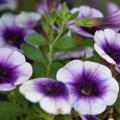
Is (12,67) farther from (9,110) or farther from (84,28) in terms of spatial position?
(84,28)

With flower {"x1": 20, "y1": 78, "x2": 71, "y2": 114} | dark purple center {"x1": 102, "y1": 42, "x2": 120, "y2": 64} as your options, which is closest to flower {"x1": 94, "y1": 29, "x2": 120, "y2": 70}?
dark purple center {"x1": 102, "y1": 42, "x2": 120, "y2": 64}

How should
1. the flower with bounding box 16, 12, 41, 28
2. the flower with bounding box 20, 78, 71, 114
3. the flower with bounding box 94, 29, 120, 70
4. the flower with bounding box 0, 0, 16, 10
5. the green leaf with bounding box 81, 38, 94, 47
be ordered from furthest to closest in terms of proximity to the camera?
the flower with bounding box 0, 0, 16, 10 < the flower with bounding box 16, 12, 41, 28 < the green leaf with bounding box 81, 38, 94, 47 < the flower with bounding box 94, 29, 120, 70 < the flower with bounding box 20, 78, 71, 114

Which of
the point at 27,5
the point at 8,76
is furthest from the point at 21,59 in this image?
the point at 27,5

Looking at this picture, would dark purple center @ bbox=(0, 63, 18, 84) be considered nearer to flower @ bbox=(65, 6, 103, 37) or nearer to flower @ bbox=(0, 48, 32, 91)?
flower @ bbox=(0, 48, 32, 91)

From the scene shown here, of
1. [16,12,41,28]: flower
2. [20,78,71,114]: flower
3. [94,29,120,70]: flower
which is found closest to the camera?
[20,78,71,114]: flower

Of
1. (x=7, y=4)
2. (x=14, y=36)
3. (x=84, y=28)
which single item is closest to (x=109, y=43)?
(x=84, y=28)

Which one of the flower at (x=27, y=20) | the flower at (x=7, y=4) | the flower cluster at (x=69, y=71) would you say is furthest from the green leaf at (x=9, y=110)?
the flower at (x=7, y=4)

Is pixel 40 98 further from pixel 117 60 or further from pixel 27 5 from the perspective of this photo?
pixel 27 5

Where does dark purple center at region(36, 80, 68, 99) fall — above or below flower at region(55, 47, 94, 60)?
above
